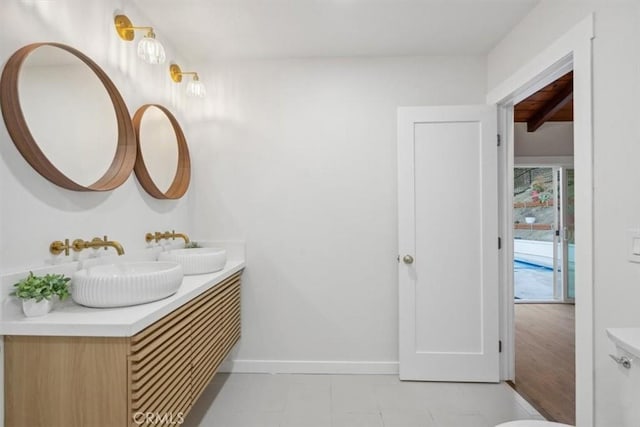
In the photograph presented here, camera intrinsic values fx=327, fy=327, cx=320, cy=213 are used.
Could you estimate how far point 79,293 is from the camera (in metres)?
1.25

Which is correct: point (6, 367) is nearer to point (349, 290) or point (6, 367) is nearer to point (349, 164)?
point (349, 290)

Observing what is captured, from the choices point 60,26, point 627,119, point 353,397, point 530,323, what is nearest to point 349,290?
point 353,397

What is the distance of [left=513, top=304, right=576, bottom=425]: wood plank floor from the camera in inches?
82.0

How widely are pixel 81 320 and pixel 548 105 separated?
16.2 ft

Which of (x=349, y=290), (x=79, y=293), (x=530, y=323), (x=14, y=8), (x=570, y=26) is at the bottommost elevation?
(x=530, y=323)

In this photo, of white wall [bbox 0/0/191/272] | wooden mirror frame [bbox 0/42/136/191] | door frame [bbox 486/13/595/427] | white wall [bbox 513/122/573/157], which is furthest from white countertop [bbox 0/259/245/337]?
white wall [bbox 513/122/573/157]

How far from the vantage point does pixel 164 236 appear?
2.12m

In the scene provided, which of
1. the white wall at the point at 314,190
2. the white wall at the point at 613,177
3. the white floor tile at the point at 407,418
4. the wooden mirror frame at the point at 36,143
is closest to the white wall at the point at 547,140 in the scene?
the white wall at the point at 314,190

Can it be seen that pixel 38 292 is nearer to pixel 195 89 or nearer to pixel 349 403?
pixel 195 89

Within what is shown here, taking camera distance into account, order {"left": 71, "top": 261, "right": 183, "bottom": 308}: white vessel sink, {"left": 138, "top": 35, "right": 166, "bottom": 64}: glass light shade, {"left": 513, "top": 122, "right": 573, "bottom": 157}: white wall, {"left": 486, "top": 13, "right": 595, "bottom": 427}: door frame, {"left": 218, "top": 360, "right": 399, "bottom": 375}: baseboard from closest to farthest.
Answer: {"left": 71, "top": 261, "right": 183, "bottom": 308}: white vessel sink → {"left": 486, "top": 13, "right": 595, "bottom": 427}: door frame → {"left": 138, "top": 35, "right": 166, "bottom": 64}: glass light shade → {"left": 218, "top": 360, "right": 399, "bottom": 375}: baseboard → {"left": 513, "top": 122, "right": 573, "bottom": 157}: white wall

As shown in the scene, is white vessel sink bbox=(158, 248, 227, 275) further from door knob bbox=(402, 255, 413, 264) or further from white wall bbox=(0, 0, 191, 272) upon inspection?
door knob bbox=(402, 255, 413, 264)

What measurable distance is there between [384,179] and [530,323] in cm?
270

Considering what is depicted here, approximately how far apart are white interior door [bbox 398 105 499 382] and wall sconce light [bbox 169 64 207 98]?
1439 mm

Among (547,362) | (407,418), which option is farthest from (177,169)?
(547,362)
